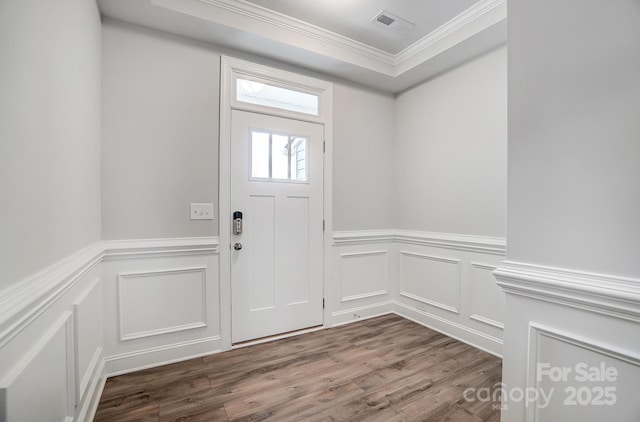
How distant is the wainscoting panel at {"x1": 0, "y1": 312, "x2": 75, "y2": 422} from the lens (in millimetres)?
746

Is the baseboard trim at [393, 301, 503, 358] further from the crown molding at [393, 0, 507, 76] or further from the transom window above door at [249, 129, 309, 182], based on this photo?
the crown molding at [393, 0, 507, 76]

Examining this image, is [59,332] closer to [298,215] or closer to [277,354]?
[277,354]

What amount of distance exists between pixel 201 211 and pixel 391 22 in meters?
2.25

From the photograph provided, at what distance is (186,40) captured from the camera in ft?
7.44

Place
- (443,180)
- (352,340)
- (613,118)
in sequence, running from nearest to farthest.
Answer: (613,118), (352,340), (443,180)

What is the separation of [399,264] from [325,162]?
4.90ft

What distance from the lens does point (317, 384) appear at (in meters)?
1.95

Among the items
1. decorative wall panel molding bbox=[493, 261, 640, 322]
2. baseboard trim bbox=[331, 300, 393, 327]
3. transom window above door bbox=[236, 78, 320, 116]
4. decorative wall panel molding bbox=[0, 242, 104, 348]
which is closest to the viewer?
decorative wall panel molding bbox=[0, 242, 104, 348]

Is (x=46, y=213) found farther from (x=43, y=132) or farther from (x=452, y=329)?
(x=452, y=329)

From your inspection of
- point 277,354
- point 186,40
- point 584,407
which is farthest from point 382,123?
point 584,407

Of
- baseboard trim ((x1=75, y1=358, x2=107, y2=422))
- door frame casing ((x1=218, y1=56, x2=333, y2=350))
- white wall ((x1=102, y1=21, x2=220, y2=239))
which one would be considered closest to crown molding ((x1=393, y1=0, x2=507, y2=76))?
door frame casing ((x1=218, y1=56, x2=333, y2=350))

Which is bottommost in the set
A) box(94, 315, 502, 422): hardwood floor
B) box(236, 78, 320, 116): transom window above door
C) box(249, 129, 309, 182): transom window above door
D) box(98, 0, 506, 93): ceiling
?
box(94, 315, 502, 422): hardwood floor

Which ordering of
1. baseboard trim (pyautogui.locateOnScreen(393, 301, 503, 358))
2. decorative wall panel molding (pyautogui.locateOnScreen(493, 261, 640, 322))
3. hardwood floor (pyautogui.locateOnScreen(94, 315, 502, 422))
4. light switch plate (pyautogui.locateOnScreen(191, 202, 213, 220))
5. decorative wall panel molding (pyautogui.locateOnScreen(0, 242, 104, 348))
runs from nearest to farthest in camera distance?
1. decorative wall panel molding (pyautogui.locateOnScreen(0, 242, 104, 348))
2. decorative wall panel molding (pyautogui.locateOnScreen(493, 261, 640, 322))
3. hardwood floor (pyautogui.locateOnScreen(94, 315, 502, 422))
4. light switch plate (pyautogui.locateOnScreen(191, 202, 213, 220))
5. baseboard trim (pyautogui.locateOnScreen(393, 301, 503, 358))

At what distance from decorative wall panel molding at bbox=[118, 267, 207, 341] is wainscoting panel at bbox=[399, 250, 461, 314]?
2.13 metres
